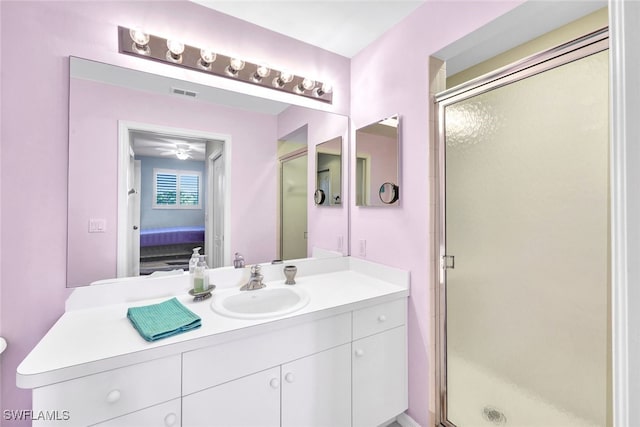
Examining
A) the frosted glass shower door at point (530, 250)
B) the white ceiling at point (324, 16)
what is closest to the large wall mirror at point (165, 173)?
the white ceiling at point (324, 16)

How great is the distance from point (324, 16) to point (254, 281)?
5.34 ft

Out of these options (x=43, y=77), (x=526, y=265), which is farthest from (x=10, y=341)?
(x=526, y=265)

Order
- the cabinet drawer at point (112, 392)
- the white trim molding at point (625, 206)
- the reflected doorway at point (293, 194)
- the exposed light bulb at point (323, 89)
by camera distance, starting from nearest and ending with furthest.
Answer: the white trim molding at point (625, 206) < the cabinet drawer at point (112, 392) < the reflected doorway at point (293, 194) < the exposed light bulb at point (323, 89)

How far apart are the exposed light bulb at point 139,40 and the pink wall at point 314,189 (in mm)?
880

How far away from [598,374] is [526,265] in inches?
17.1

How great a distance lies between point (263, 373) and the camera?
113 centimetres

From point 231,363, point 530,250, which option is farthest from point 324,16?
point 231,363

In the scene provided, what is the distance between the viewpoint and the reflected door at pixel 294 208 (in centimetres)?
185

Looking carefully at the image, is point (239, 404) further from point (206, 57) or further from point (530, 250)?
point (206, 57)

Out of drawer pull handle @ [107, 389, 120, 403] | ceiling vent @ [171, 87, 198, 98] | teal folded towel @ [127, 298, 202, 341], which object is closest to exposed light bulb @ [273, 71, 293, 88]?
ceiling vent @ [171, 87, 198, 98]

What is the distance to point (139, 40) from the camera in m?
1.36

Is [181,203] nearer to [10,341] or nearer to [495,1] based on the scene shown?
[10,341]

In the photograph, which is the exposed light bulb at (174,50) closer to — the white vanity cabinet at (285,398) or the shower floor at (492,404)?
the white vanity cabinet at (285,398)

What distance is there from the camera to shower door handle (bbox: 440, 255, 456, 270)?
1482 millimetres
